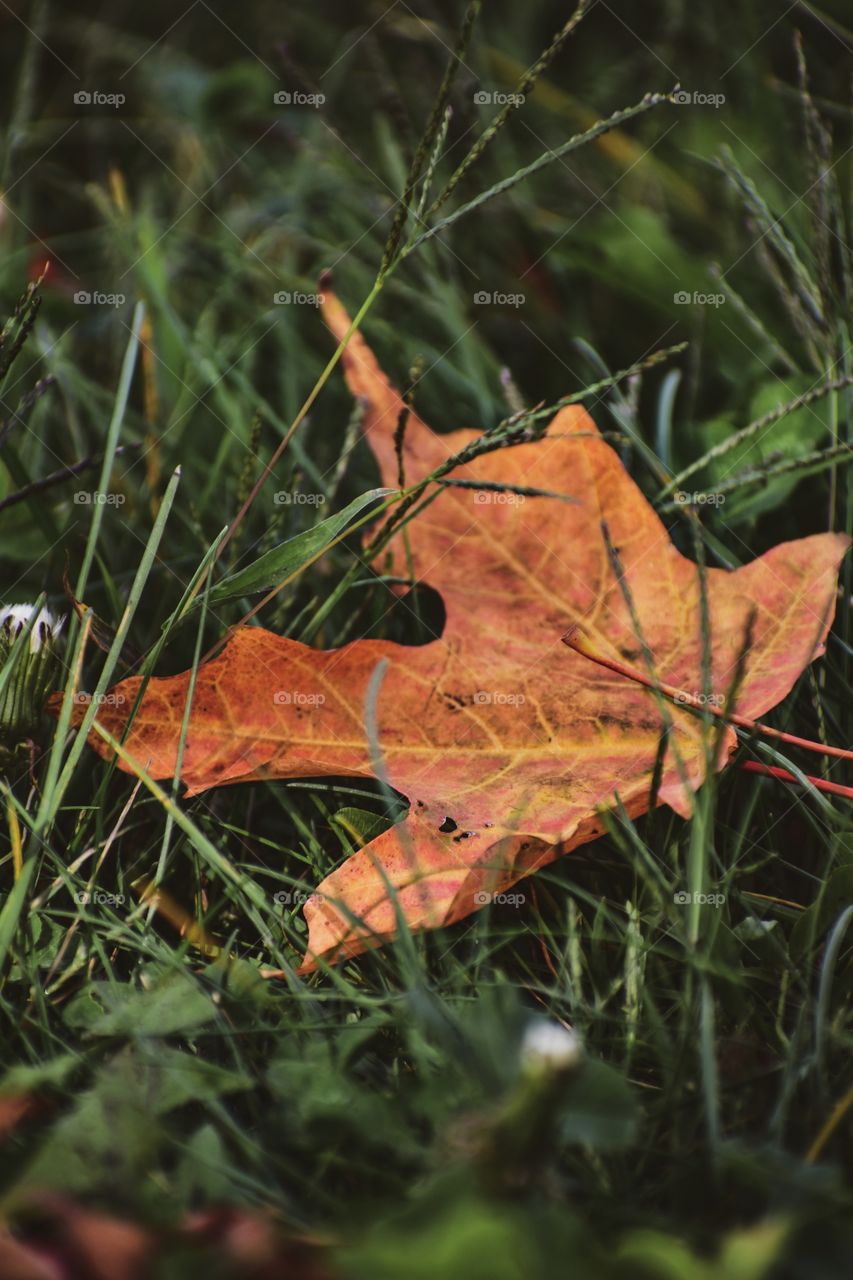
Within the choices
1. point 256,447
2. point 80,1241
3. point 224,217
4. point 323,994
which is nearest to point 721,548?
point 256,447

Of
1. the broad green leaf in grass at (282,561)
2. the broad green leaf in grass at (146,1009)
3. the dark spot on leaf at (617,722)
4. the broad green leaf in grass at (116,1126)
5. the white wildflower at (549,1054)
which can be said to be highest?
the broad green leaf in grass at (282,561)

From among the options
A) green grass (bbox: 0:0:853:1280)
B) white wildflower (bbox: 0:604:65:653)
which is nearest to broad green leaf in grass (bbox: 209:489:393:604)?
green grass (bbox: 0:0:853:1280)

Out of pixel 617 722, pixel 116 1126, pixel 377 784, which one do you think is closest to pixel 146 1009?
pixel 116 1126

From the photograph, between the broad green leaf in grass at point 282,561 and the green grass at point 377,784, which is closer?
the green grass at point 377,784

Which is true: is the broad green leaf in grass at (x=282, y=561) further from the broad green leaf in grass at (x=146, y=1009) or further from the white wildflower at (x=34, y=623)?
the broad green leaf in grass at (x=146, y=1009)

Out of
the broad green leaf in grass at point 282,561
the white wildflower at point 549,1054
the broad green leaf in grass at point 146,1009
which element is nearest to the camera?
the white wildflower at point 549,1054

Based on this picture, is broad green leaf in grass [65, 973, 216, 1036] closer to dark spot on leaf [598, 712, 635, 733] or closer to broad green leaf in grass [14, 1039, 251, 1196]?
broad green leaf in grass [14, 1039, 251, 1196]

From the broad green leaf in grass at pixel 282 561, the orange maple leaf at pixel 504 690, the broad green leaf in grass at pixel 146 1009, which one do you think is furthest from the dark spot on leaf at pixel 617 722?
the broad green leaf in grass at pixel 146 1009
